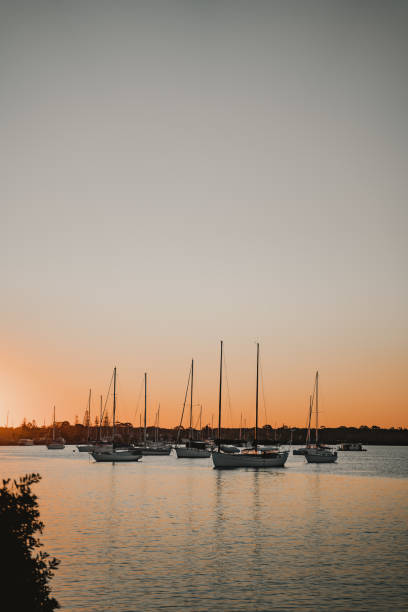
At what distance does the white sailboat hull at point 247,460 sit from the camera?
101125 millimetres

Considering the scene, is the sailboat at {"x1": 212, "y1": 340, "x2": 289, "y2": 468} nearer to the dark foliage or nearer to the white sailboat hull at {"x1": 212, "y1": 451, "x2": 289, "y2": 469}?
the white sailboat hull at {"x1": 212, "y1": 451, "x2": 289, "y2": 469}

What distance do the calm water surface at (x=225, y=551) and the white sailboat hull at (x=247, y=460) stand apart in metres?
33.3

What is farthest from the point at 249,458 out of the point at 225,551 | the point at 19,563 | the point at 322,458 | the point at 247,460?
the point at 19,563

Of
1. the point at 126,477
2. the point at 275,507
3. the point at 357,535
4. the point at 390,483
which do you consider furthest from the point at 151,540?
the point at 390,483

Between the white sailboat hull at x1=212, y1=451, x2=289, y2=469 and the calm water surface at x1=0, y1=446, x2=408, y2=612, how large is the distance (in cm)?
3334

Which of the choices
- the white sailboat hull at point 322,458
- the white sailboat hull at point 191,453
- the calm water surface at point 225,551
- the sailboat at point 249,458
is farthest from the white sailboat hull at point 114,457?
the calm water surface at point 225,551

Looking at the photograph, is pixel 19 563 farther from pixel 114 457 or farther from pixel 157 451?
pixel 157 451

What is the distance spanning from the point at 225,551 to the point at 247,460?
6689 centimetres

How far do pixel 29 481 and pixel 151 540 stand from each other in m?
23.9

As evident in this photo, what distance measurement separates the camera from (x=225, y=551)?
1371 inches

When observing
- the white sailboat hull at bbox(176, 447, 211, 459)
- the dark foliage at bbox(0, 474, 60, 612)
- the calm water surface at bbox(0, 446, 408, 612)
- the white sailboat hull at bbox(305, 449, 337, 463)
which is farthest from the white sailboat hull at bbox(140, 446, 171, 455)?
the dark foliage at bbox(0, 474, 60, 612)

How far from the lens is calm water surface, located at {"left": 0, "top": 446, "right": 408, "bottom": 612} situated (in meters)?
25.4

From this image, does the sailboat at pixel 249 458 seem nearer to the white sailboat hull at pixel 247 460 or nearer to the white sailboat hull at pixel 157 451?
the white sailboat hull at pixel 247 460

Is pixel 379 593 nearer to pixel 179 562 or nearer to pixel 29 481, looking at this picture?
pixel 179 562
